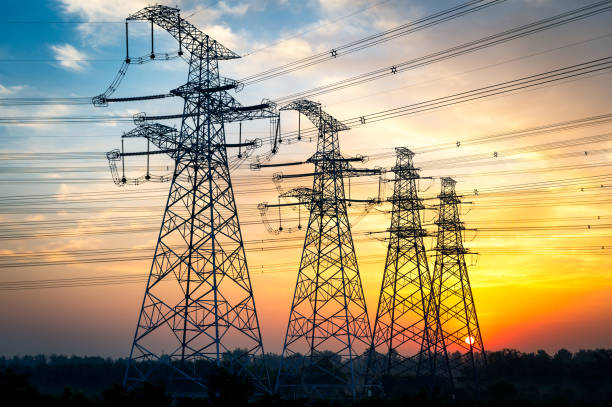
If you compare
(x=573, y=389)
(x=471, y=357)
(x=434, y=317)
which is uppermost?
(x=434, y=317)

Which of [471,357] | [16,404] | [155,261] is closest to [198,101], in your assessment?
[155,261]

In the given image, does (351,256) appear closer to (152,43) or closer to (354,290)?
(354,290)

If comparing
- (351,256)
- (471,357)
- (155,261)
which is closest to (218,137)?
(155,261)

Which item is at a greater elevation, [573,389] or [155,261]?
[155,261]

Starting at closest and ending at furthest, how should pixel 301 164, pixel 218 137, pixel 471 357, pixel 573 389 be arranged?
pixel 218 137 < pixel 301 164 < pixel 471 357 < pixel 573 389

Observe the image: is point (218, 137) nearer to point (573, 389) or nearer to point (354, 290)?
point (354, 290)

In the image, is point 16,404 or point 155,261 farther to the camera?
point 155,261

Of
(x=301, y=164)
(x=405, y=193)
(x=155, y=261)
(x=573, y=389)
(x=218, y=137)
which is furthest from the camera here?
(x=573, y=389)
